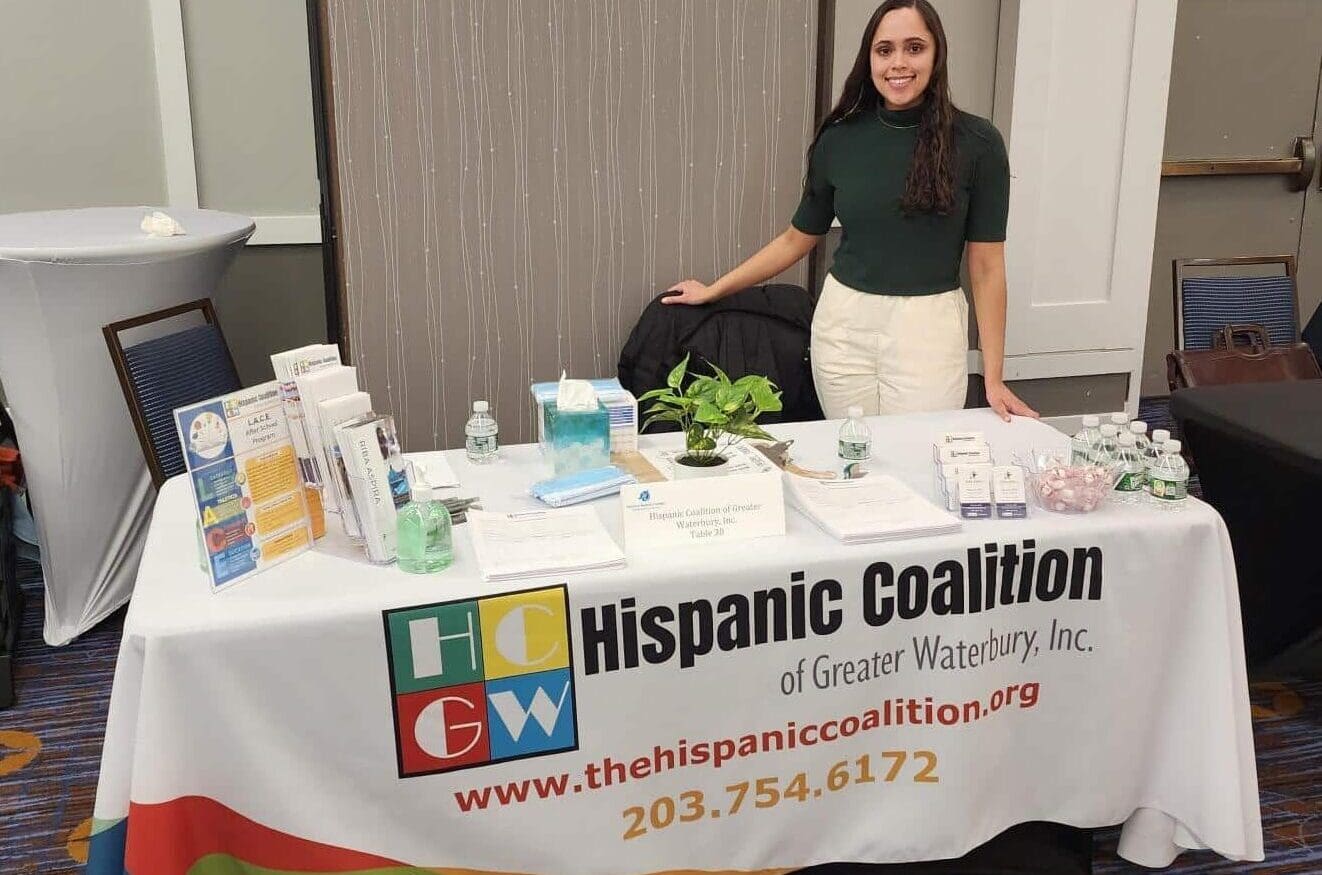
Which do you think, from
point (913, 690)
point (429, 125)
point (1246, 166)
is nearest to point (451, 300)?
point (429, 125)

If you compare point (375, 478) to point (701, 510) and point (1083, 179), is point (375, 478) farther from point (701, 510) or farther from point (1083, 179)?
point (1083, 179)

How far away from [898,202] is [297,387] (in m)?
1.27

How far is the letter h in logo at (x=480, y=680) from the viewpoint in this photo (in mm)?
1396

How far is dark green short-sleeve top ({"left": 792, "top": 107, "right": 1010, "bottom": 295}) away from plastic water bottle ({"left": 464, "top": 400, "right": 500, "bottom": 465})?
0.88 meters

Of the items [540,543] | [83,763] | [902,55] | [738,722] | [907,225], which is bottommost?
[83,763]

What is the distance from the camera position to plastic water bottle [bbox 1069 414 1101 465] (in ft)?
5.65

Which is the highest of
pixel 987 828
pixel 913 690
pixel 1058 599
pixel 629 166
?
pixel 629 166

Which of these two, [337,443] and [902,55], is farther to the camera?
[902,55]

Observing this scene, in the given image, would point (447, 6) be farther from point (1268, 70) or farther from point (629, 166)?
point (1268, 70)

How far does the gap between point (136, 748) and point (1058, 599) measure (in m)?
1.23

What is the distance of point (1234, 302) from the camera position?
10.5 feet

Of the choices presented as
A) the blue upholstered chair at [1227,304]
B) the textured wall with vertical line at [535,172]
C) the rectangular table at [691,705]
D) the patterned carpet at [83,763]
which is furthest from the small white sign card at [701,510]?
the blue upholstered chair at [1227,304]

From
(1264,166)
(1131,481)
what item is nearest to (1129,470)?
(1131,481)

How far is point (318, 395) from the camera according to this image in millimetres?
1444
